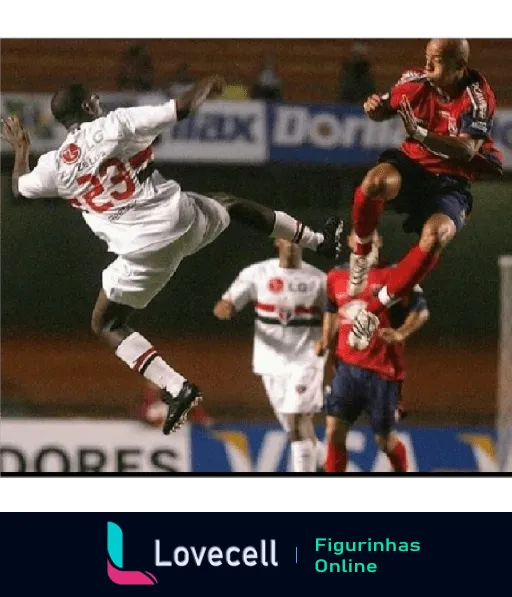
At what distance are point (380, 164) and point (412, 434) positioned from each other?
1119 millimetres

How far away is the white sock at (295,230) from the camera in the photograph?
5059mm

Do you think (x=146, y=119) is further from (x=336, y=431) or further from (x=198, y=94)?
(x=336, y=431)

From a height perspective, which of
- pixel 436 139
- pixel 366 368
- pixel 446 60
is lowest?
pixel 366 368

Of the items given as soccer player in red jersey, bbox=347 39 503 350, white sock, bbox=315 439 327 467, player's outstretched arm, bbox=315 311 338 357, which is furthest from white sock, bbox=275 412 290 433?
soccer player in red jersey, bbox=347 39 503 350

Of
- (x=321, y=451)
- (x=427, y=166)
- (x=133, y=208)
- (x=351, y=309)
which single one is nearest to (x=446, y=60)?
(x=427, y=166)

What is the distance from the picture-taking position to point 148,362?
202 inches

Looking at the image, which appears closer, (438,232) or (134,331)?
(438,232)

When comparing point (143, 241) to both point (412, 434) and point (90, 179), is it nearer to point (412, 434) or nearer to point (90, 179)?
point (90, 179)

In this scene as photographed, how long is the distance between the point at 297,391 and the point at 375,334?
0.40 m

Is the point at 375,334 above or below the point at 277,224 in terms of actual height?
below

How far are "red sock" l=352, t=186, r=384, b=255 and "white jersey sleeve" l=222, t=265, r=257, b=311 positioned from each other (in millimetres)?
463
